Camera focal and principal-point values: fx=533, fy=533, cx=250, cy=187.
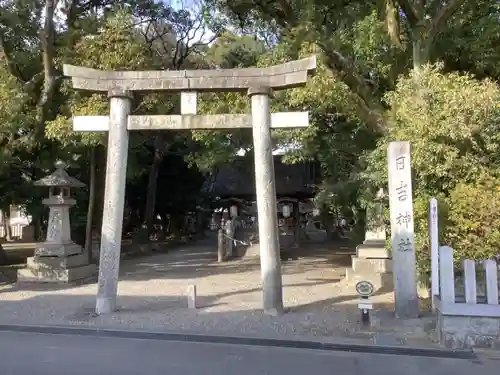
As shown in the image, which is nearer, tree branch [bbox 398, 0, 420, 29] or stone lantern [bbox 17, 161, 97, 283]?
tree branch [bbox 398, 0, 420, 29]

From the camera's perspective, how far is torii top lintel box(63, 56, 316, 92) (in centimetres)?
991

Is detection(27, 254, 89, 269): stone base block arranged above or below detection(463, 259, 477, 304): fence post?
below

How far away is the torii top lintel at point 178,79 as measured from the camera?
9906 millimetres

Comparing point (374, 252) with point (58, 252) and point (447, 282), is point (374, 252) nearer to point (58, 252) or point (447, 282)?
point (447, 282)

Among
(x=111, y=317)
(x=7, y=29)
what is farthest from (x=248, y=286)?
(x=7, y=29)

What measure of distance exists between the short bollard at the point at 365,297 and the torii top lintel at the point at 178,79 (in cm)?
384

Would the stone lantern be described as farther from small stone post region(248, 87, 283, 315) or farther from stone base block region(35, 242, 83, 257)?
small stone post region(248, 87, 283, 315)

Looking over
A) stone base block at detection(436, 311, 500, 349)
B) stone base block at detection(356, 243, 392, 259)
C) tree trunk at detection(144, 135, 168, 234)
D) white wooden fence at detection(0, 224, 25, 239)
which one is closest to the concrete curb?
stone base block at detection(436, 311, 500, 349)

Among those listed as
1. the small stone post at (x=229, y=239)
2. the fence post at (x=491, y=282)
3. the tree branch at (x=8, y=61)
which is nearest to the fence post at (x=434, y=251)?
the fence post at (x=491, y=282)

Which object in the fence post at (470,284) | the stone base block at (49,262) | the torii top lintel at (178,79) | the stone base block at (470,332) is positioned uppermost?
the torii top lintel at (178,79)

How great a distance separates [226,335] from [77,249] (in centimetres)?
859

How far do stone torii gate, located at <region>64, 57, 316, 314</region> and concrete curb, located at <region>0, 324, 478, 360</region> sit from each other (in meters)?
1.28

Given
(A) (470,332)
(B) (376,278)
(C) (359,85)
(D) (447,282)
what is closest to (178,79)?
(C) (359,85)

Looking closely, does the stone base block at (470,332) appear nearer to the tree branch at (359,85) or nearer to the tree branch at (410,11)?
the tree branch at (359,85)
